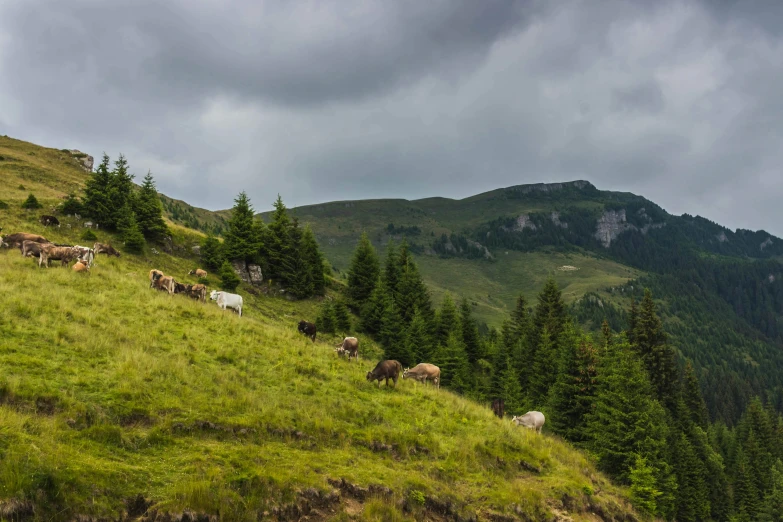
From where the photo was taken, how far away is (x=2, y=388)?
10.4m

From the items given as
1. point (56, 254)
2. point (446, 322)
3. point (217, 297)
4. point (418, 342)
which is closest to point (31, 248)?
point (56, 254)

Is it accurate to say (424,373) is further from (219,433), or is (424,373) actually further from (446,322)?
(446,322)

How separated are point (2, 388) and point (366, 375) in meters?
14.5

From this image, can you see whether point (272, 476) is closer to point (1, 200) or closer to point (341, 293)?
point (1, 200)

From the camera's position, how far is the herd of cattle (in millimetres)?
22078

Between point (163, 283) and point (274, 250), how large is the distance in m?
29.6

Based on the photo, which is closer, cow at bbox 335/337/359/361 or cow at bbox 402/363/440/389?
cow at bbox 335/337/359/361

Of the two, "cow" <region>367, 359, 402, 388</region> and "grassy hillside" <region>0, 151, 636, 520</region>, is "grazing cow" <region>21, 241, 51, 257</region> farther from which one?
"cow" <region>367, 359, 402, 388</region>

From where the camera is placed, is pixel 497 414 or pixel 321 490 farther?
pixel 497 414

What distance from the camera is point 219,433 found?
38.9ft

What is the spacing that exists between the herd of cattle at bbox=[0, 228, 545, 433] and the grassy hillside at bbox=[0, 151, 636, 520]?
45.1 inches

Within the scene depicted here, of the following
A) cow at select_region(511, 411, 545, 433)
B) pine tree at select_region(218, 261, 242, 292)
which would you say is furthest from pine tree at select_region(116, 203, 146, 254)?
cow at select_region(511, 411, 545, 433)

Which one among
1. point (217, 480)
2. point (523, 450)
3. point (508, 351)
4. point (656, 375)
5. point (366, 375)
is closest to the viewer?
point (217, 480)

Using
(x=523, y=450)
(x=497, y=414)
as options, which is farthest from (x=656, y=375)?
(x=523, y=450)
